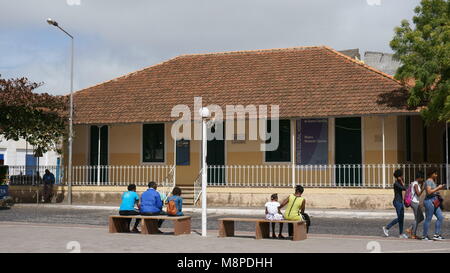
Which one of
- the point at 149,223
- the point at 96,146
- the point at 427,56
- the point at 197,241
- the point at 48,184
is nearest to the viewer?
the point at 197,241

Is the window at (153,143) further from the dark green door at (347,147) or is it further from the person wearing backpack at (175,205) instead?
the person wearing backpack at (175,205)

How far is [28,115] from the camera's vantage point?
25625 mm

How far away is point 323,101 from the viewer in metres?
23.8

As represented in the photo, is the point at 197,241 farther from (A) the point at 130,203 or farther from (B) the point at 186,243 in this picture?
(A) the point at 130,203

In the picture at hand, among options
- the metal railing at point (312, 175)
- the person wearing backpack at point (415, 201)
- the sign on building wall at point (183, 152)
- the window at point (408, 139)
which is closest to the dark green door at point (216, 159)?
the metal railing at point (312, 175)

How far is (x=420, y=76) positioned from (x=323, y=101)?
145 inches

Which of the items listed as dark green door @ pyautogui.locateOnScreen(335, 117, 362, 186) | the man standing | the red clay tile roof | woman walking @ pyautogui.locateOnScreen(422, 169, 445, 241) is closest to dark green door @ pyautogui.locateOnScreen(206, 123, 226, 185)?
the red clay tile roof

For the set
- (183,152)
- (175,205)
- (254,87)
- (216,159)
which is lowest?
(175,205)

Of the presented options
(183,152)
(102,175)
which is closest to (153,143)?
(183,152)

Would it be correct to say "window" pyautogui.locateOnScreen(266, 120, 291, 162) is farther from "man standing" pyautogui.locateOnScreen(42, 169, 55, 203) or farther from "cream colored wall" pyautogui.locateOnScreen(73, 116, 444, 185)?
"man standing" pyautogui.locateOnScreen(42, 169, 55, 203)

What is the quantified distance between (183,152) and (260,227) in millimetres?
13276

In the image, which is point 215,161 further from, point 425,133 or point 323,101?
point 425,133

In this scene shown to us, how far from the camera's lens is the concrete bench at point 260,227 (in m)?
13.6
